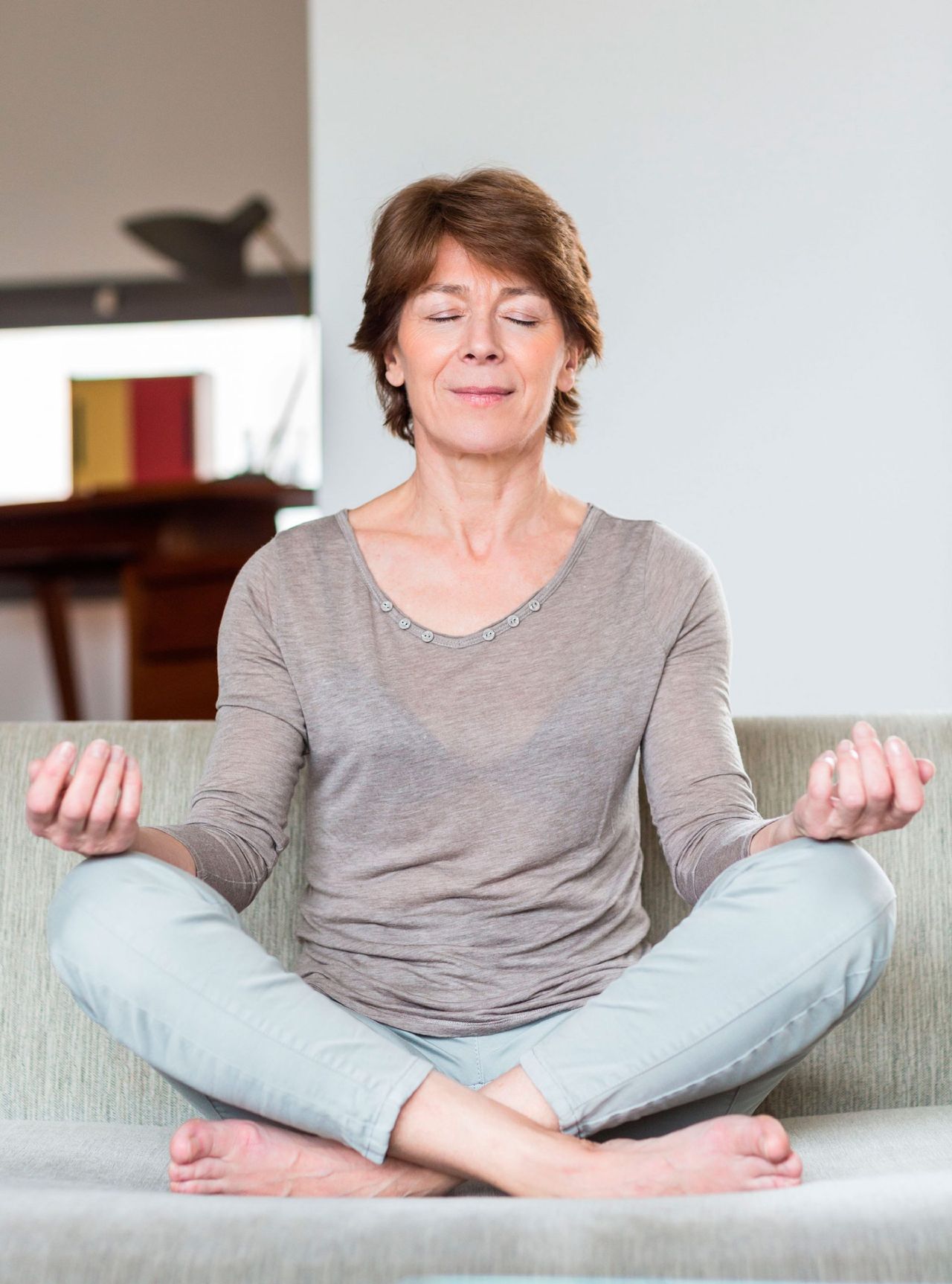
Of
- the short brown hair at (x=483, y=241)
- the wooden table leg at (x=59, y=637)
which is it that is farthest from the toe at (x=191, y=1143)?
the wooden table leg at (x=59, y=637)

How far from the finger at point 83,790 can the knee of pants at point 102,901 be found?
0.18 feet

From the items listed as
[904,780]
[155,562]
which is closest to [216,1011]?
[904,780]

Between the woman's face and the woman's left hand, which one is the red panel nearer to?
the woman's face

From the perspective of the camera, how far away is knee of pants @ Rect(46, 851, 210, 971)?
3.60 ft

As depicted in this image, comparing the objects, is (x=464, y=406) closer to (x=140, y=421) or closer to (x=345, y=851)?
(x=345, y=851)

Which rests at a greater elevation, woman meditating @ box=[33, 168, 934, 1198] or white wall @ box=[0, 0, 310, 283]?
white wall @ box=[0, 0, 310, 283]

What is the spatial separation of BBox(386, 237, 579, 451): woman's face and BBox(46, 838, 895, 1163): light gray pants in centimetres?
55

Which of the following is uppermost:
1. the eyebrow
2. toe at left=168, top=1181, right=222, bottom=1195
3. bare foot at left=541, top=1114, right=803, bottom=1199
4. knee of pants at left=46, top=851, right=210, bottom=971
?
the eyebrow

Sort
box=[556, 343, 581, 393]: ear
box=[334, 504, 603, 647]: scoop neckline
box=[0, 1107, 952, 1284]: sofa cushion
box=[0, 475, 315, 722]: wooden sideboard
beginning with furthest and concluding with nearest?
box=[0, 475, 315, 722]: wooden sideboard
box=[556, 343, 581, 393]: ear
box=[334, 504, 603, 647]: scoop neckline
box=[0, 1107, 952, 1284]: sofa cushion

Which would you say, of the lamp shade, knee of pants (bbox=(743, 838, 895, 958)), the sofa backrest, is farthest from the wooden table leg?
knee of pants (bbox=(743, 838, 895, 958))

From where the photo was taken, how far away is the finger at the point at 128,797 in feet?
3.54

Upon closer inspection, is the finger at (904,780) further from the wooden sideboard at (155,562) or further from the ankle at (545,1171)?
the wooden sideboard at (155,562)

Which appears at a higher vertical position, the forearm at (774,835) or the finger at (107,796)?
the finger at (107,796)

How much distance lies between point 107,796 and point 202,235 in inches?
131
